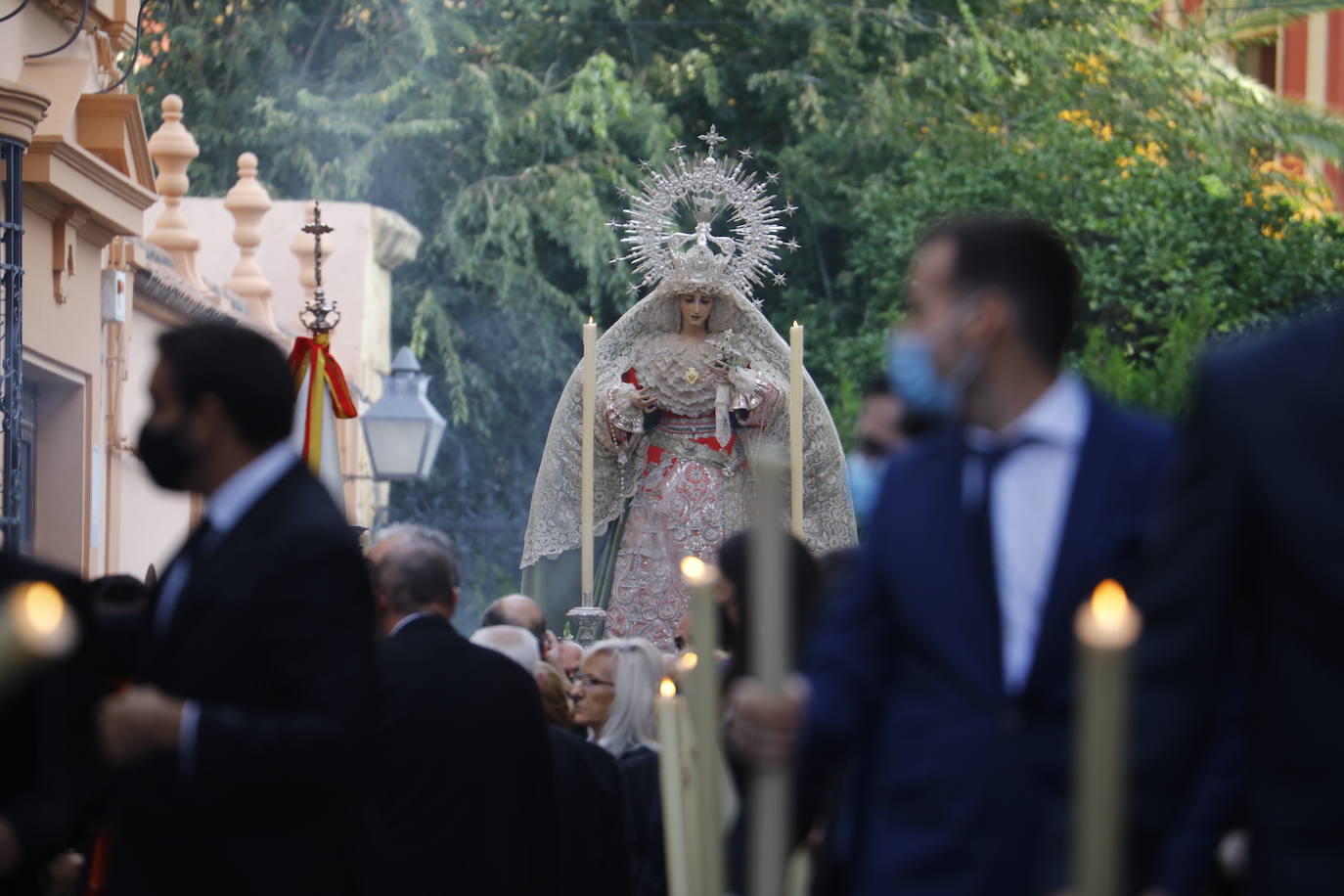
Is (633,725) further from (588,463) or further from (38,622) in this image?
(38,622)

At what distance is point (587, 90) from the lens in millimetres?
20812

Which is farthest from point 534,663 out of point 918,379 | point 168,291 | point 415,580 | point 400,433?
point 168,291

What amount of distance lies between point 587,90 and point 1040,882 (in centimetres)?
1834

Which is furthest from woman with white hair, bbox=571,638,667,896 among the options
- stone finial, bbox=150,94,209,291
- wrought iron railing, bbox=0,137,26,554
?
stone finial, bbox=150,94,209,291

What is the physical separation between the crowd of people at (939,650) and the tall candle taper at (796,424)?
4.84 metres

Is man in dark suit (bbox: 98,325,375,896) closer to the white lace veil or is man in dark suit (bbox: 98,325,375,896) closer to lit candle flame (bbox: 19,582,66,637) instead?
lit candle flame (bbox: 19,582,66,637)

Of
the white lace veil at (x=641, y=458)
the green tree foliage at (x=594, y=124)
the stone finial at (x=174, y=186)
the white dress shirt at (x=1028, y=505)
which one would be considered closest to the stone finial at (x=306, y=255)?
the stone finial at (x=174, y=186)

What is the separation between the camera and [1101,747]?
6.48 feet

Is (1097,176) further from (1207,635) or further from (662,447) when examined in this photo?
(1207,635)

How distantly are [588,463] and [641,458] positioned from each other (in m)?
0.38

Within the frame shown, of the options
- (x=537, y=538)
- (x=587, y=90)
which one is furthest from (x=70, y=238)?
(x=587, y=90)

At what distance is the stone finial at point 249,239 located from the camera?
52.1 feet

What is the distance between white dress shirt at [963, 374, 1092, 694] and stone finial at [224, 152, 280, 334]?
13.0 metres

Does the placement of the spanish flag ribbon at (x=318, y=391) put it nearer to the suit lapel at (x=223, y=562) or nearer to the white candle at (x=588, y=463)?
the white candle at (x=588, y=463)
